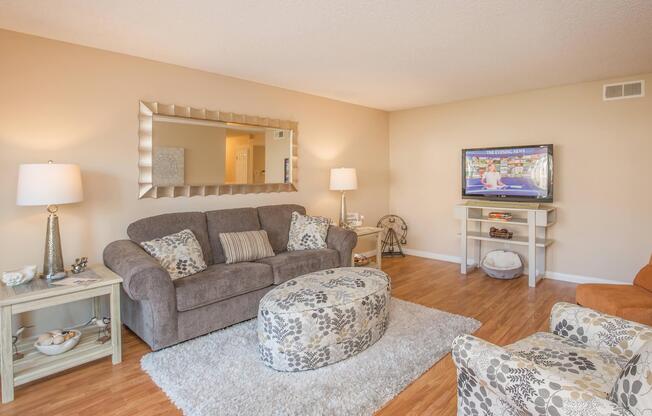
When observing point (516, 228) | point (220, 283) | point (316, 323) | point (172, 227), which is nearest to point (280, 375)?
point (316, 323)

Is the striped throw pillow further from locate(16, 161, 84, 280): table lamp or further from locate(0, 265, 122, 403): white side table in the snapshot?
locate(16, 161, 84, 280): table lamp

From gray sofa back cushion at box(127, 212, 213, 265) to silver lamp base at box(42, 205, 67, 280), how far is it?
0.58 m

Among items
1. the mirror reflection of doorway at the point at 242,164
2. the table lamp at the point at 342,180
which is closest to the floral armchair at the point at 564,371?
the table lamp at the point at 342,180

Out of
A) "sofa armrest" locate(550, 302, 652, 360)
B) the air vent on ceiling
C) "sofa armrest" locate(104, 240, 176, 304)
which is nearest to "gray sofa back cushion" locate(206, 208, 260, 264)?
"sofa armrest" locate(104, 240, 176, 304)

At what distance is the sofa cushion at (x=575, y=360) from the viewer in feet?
4.89

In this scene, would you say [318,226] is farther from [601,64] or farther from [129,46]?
[601,64]

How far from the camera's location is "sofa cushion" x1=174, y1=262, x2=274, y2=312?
2.71m

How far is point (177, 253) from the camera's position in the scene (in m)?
2.96

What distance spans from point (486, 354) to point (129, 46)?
337 centimetres

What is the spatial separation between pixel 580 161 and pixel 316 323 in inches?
152

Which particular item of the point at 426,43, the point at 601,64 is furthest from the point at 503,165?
the point at 426,43

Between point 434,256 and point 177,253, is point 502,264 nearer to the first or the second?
point 434,256

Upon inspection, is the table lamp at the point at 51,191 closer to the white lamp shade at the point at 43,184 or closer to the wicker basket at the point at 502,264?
the white lamp shade at the point at 43,184

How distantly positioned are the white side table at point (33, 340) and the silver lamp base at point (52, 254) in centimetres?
8
